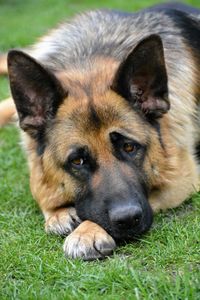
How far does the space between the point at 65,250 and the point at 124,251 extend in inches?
14.1

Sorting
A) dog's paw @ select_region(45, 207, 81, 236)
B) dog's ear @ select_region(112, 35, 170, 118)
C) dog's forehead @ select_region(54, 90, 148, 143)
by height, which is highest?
dog's ear @ select_region(112, 35, 170, 118)

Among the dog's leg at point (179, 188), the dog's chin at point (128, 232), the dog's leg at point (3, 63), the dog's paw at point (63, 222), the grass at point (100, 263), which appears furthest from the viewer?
the dog's leg at point (3, 63)

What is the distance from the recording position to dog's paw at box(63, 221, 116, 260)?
365 centimetres

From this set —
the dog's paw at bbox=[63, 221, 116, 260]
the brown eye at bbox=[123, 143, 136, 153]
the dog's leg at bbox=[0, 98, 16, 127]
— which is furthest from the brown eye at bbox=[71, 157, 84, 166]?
the dog's leg at bbox=[0, 98, 16, 127]

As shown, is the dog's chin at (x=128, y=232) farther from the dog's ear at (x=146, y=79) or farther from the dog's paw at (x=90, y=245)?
the dog's ear at (x=146, y=79)

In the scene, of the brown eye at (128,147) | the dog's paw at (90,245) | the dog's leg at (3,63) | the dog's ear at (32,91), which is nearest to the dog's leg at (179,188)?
the brown eye at (128,147)

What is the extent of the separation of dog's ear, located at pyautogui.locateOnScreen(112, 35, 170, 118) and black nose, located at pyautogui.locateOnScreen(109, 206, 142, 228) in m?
Answer: 0.80

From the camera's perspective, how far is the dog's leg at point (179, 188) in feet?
14.0

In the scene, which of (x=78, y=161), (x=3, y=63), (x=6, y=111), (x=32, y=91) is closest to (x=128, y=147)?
(x=78, y=161)

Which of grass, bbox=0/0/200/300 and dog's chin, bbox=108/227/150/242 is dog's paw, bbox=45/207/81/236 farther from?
dog's chin, bbox=108/227/150/242

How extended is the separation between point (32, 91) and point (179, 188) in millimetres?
1247

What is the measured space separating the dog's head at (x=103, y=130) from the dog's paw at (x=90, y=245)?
0.21 feet

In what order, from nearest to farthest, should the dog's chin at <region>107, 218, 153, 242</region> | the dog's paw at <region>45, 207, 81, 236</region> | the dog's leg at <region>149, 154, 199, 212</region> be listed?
1. the dog's chin at <region>107, 218, 153, 242</region>
2. the dog's paw at <region>45, 207, 81, 236</region>
3. the dog's leg at <region>149, 154, 199, 212</region>

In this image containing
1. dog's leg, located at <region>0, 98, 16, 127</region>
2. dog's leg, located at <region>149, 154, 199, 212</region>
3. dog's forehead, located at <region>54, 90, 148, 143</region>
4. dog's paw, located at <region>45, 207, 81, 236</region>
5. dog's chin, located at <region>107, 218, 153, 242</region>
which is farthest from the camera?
dog's leg, located at <region>0, 98, 16, 127</region>
